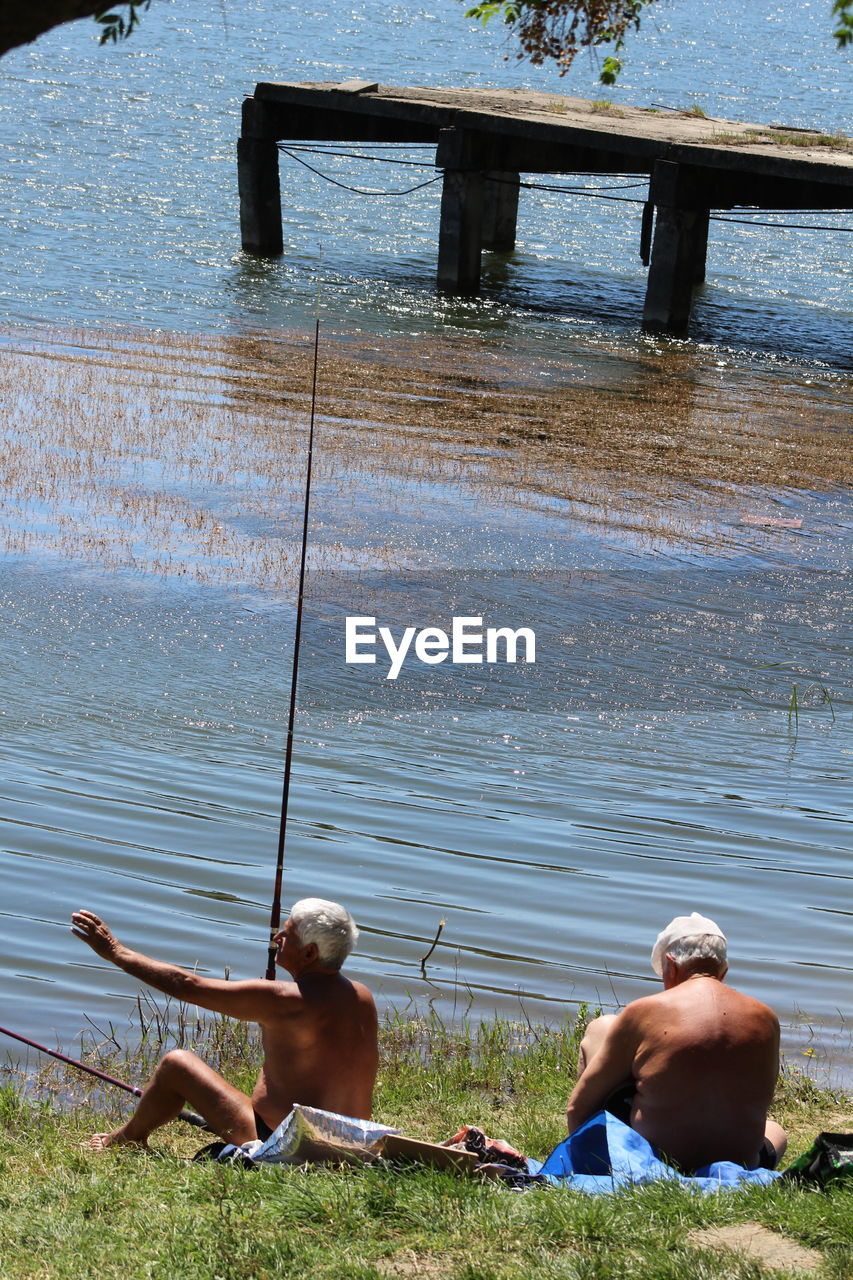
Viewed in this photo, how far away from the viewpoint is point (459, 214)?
23125 millimetres

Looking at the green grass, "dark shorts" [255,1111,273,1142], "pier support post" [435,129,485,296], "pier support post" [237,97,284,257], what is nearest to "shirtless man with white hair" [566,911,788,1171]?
"dark shorts" [255,1111,273,1142]

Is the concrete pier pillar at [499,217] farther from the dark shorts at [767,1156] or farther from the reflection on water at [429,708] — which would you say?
the dark shorts at [767,1156]

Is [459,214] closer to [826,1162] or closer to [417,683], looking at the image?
[417,683]

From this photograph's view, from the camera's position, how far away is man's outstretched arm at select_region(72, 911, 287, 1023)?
405 centimetres

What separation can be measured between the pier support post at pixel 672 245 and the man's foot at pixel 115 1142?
59.1 feet

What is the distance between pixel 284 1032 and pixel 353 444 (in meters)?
10.3

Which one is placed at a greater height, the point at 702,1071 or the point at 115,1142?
the point at 702,1071

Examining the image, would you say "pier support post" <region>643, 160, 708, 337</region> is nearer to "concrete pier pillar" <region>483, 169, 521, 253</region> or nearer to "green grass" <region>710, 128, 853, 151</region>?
"green grass" <region>710, 128, 853, 151</region>

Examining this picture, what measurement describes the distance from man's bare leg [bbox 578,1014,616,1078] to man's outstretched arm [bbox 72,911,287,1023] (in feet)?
2.94

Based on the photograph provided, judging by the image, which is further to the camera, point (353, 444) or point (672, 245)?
point (672, 245)

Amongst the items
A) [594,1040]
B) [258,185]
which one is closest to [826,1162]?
[594,1040]

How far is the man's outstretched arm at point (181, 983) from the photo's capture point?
13.3ft

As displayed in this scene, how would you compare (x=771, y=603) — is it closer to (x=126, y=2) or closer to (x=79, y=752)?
(x=79, y=752)

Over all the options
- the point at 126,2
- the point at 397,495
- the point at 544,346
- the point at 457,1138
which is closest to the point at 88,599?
the point at 397,495
